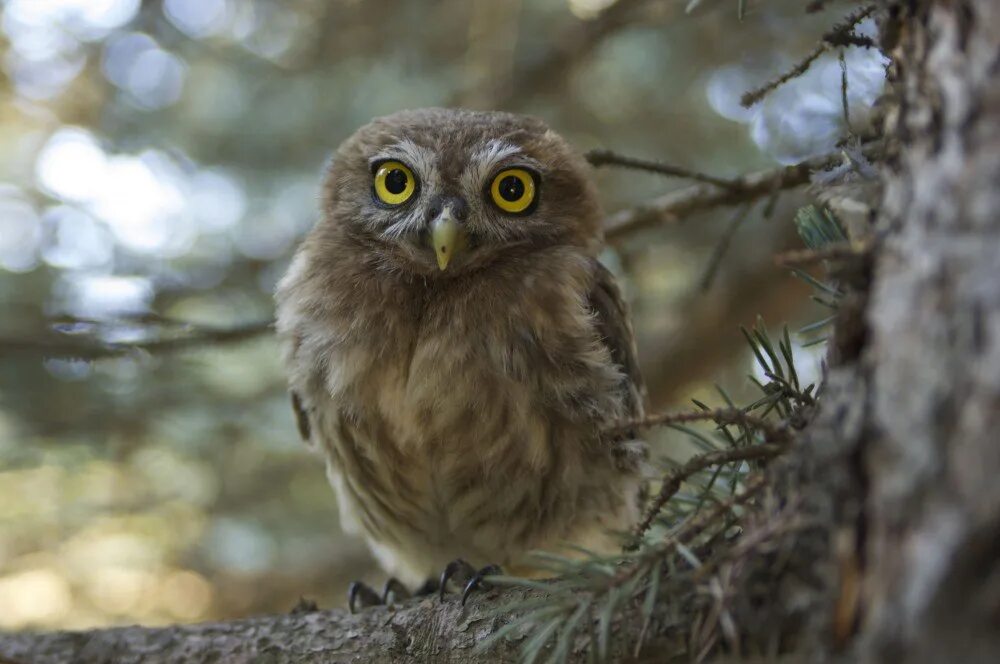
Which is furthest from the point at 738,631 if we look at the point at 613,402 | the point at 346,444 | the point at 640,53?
Result: the point at 640,53

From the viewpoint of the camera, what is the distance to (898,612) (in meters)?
1.00

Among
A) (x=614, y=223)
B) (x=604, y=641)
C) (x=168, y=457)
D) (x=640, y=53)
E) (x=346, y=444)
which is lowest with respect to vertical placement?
(x=604, y=641)

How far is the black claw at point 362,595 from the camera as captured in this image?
3152 millimetres

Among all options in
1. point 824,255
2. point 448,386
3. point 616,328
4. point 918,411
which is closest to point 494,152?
point 616,328

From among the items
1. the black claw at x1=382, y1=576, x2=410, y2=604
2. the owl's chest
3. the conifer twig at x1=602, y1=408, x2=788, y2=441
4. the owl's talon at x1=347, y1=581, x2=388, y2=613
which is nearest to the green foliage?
the conifer twig at x1=602, y1=408, x2=788, y2=441

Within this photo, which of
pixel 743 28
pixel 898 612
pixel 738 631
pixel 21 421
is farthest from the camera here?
pixel 743 28

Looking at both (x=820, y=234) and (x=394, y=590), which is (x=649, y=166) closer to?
(x=820, y=234)

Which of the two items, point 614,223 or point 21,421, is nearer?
point 614,223

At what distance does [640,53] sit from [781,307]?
5.26ft

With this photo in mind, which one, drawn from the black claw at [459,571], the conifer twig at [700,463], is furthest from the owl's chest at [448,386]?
the conifer twig at [700,463]

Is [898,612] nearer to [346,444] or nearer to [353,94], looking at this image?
[346,444]

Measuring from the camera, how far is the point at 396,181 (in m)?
3.13

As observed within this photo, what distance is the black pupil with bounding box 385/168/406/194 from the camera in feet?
10.3

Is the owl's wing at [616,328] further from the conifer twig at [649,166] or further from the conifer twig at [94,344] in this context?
the conifer twig at [94,344]
